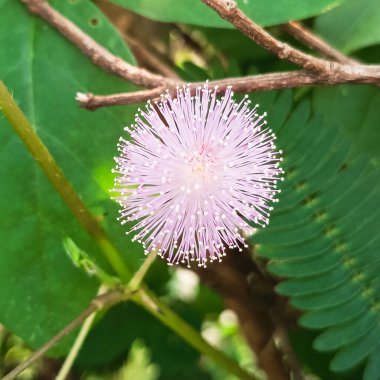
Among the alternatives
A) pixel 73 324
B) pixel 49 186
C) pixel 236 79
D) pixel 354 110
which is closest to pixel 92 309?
pixel 73 324

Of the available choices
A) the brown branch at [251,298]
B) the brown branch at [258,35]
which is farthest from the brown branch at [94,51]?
the brown branch at [251,298]

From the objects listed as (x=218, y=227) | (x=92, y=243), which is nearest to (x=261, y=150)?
(x=218, y=227)

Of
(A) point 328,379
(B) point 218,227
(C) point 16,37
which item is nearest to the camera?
(B) point 218,227

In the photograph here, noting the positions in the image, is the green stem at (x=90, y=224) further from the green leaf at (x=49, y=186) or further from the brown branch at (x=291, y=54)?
the brown branch at (x=291, y=54)

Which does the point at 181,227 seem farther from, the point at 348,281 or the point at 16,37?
the point at 16,37

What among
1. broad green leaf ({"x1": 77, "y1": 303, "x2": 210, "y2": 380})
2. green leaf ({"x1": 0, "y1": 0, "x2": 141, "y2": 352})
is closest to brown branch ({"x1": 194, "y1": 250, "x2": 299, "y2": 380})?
broad green leaf ({"x1": 77, "y1": 303, "x2": 210, "y2": 380})

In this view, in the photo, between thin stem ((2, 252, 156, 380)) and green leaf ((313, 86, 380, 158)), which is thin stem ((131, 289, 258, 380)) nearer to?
thin stem ((2, 252, 156, 380))

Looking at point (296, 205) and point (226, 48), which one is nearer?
point (296, 205)
